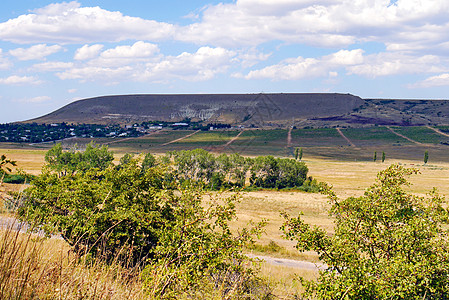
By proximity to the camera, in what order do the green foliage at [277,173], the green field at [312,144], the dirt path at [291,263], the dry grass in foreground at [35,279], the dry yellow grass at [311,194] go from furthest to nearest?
the green field at [312,144] < the green foliage at [277,173] < the dry yellow grass at [311,194] < the dirt path at [291,263] < the dry grass in foreground at [35,279]

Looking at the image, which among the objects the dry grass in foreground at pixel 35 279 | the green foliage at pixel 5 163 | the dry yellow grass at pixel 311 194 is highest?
the green foliage at pixel 5 163

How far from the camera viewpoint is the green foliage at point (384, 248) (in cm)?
887

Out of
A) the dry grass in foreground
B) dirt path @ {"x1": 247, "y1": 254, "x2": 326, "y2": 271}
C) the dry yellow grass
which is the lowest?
the dry yellow grass

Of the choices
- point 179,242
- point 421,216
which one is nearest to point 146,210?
point 179,242

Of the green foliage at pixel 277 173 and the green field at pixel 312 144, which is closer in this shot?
the green foliage at pixel 277 173

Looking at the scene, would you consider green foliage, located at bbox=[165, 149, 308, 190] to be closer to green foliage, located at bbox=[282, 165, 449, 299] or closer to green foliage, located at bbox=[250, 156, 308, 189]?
green foliage, located at bbox=[250, 156, 308, 189]

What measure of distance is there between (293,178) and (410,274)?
87.3m

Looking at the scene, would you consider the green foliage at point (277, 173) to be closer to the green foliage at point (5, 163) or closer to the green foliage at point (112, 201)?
the green foliage at point (112, 201)

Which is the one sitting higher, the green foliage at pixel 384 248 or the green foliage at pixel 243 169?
the green foliage at pixel 384 248

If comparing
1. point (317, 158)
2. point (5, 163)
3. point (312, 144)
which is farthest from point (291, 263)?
point (312, 144)

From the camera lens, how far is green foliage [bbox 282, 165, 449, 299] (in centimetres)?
887

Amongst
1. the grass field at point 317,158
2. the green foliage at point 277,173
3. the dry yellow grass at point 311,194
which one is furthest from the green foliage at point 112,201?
the green foliage at point 277,173

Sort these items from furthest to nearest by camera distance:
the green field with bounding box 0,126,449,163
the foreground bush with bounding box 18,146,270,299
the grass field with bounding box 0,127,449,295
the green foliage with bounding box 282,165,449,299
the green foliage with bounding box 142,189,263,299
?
the green field with bounding box 0,126,449,163, the grass field with bounding box 0,127,449,295, the foreground bush with bounding box 18,146,270,299, the green foliage with bounding box 142,189,263,299, the green foliage with bounding box 282,165,449,299

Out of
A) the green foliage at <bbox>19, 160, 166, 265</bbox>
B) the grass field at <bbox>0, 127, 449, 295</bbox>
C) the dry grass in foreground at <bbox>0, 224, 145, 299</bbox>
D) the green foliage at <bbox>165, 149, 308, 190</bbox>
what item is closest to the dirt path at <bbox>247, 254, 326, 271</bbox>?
the grass field at <bbox>0, 127, 449, 295</bbox>
